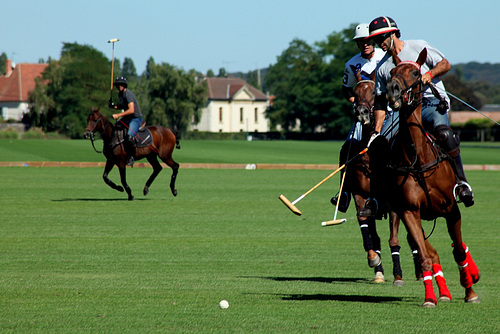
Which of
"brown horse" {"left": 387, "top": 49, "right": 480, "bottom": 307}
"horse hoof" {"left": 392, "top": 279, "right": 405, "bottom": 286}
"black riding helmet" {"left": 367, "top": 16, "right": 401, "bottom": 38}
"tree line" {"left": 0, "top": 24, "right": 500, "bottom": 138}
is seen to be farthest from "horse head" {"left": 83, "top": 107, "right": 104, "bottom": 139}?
"tree line" {"left": 0, "top": 24, "right": 500, "bottom": 138}

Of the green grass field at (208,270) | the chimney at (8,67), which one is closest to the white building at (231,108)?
the chimney at (8,67)

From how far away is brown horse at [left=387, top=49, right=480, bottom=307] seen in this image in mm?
7793

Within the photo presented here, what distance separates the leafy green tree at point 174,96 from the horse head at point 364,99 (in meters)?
98.4

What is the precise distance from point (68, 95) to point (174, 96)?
14.5 meters

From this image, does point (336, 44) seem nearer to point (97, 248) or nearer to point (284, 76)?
point (284, 76)

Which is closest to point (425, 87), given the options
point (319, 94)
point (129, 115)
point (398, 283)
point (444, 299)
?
point (444, 299)

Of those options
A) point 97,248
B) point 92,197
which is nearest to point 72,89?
point 92,197

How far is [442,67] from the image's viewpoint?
848cm

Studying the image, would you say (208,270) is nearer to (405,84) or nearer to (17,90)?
(405,84)

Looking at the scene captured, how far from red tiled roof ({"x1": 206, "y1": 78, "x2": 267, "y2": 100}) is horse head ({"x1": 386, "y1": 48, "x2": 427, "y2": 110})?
153 metres

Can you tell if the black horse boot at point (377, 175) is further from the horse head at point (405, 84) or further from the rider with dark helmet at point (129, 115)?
the rider with dark helmet at point (129, 115)

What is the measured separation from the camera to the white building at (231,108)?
528ft

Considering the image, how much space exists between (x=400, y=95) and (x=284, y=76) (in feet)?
514

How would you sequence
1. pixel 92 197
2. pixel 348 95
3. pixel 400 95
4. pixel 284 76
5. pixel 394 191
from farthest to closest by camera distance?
pixel 284 76
pixel 92 197
pixel 348 95
pixel 394 191
pixel 400 95
